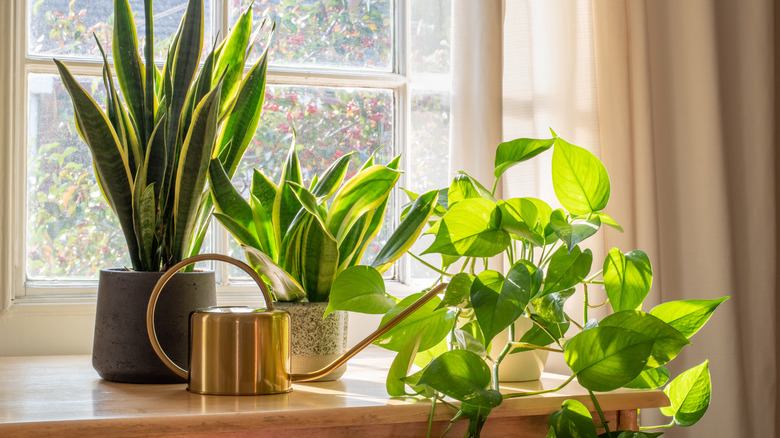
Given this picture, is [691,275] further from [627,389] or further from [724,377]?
[627,389]

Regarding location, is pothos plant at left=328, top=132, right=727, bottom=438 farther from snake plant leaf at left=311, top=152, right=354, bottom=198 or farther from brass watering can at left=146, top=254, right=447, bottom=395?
snake plant leaf at left=311, top=152, right=354, bottom=198

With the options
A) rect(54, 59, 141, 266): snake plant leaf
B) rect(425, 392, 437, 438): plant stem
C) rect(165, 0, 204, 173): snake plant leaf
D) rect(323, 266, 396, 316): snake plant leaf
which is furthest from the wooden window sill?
rect(165, 0, 204, 173): snake plant leaf

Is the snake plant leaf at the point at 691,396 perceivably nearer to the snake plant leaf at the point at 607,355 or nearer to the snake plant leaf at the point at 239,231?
the snake plant leaf at the point at 607,355

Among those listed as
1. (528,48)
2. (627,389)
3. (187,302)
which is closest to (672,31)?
(528,48)

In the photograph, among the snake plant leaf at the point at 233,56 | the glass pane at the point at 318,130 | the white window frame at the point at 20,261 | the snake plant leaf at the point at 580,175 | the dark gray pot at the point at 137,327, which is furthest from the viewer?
the glass pane at the point at 318,130

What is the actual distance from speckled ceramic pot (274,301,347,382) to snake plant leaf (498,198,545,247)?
0.97ft

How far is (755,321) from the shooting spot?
4.61 feet

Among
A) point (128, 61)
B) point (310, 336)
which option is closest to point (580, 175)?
point (310, 336)

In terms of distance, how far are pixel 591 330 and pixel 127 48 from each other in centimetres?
73

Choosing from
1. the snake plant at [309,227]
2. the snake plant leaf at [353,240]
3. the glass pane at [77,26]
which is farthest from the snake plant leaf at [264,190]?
the glass pane at [77,26]

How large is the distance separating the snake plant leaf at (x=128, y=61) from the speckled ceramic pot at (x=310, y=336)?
343mm

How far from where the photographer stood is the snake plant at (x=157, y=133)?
3.13ft

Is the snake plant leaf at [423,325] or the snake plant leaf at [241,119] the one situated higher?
the snake plant leaf at [241,119]

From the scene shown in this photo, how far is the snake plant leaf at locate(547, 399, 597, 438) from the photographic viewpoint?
0.79 meters
